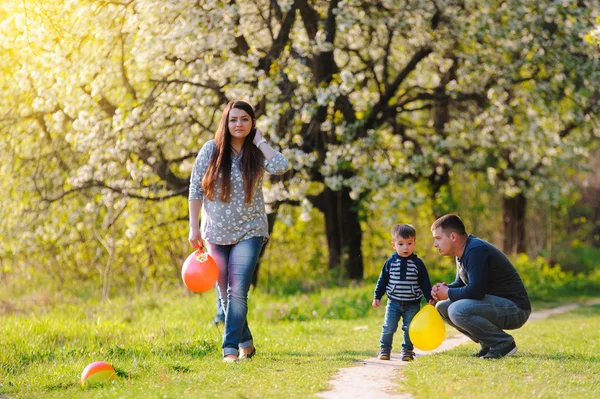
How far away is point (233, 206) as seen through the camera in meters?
7.03

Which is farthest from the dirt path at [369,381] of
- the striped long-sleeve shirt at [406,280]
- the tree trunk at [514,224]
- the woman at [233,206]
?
the tree trunk at [514,224]

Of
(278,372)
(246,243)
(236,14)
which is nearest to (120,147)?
(236,14)

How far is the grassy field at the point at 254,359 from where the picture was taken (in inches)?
231

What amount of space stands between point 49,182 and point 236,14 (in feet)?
15.0

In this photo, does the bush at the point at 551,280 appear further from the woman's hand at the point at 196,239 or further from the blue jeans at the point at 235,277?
the woman's hand at the point at 196,239

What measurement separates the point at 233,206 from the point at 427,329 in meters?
1.90

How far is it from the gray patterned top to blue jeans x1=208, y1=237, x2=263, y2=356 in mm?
82

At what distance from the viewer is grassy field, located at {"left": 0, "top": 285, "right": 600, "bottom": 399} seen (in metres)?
5.86

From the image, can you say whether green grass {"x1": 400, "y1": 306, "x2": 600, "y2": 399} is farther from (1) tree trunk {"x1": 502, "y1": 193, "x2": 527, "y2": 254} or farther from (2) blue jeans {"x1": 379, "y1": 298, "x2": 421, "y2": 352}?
(1) tree trunk {"x1": 502, "y1": 193, "x2": 527, "y2": 254}

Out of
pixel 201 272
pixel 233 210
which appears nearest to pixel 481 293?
pixel 233 210

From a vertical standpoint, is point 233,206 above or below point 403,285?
above

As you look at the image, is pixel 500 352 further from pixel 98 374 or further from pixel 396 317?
pixel 98 374

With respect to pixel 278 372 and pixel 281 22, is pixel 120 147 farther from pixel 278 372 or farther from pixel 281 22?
pixel 278 372

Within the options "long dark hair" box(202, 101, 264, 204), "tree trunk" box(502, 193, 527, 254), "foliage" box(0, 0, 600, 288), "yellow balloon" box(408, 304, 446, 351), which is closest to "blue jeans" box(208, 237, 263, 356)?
"long dark hair" box(202, 101, 264, 204)
